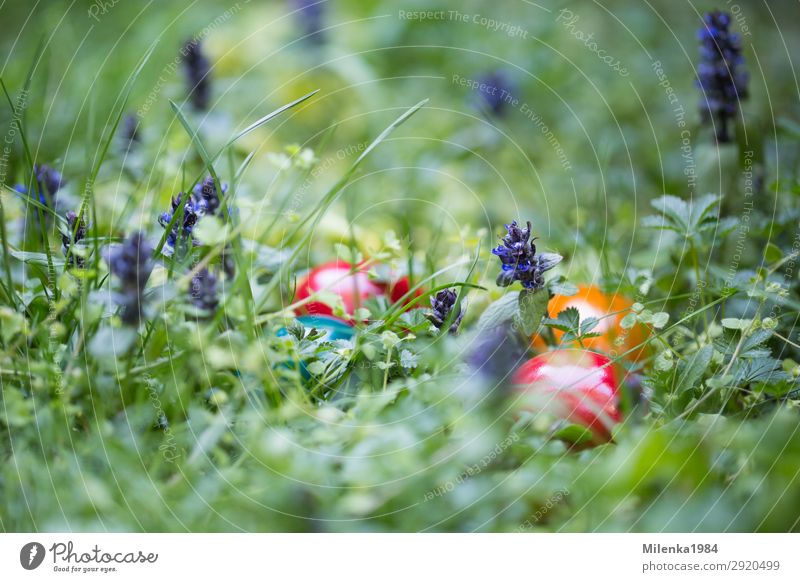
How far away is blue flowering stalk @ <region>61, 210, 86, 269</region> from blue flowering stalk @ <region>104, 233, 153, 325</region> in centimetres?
7

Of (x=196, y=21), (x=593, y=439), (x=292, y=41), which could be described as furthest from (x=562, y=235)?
(x=196, y=21)

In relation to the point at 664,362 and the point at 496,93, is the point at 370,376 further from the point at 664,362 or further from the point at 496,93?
the point at 496,93

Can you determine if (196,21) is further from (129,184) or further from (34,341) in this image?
(34,341)

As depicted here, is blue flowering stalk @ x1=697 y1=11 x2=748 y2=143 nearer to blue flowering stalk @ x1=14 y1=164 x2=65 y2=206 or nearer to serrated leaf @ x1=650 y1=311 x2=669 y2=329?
serrated leaf @ x1=650 y1=311 x2=669 y2=329

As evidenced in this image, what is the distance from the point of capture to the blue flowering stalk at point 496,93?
52.4 inches

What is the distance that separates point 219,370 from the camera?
0.63 m

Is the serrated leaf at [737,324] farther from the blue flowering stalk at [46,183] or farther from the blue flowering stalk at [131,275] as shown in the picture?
the blue flowering stalk at [46,183]

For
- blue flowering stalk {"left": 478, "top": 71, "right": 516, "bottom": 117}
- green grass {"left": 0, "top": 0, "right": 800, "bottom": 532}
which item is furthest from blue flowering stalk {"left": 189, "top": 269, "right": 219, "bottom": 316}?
blue flowering stalk {"left": 478, "top": 71, "right": 516, "bottom": 117}

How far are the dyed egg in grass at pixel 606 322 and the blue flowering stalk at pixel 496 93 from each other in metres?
0.60

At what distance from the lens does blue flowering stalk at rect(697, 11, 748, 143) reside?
0.92m

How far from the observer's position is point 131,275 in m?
0.58

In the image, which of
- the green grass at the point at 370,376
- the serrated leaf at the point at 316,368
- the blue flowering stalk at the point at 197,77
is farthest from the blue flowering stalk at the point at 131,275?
the blue flowering stalk at the point at 197,77

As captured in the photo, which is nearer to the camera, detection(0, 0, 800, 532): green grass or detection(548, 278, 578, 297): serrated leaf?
detection(0, 0, 800, 532): green grass
